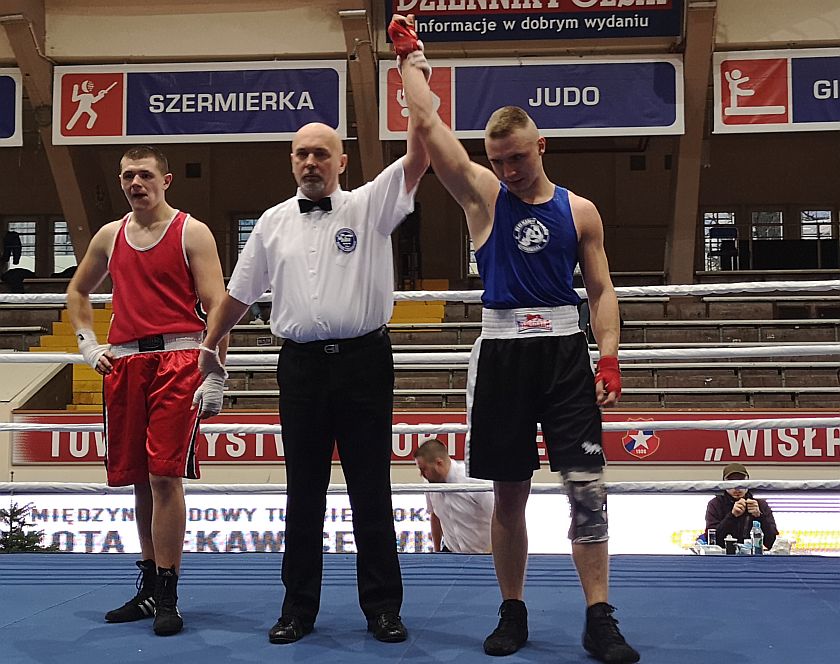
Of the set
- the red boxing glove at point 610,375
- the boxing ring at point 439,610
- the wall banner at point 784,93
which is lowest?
the boxing ring at point 439,610

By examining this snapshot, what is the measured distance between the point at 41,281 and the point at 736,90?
9217 mm

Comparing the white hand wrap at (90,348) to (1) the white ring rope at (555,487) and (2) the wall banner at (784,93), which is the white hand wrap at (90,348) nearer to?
(1) the white ring rope at (555,487)

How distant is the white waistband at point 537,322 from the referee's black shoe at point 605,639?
0.58 m

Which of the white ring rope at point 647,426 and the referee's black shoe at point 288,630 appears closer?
the referee's black shoe at point 288,630

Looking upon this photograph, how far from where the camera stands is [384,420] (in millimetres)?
2250

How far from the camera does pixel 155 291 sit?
2354mm

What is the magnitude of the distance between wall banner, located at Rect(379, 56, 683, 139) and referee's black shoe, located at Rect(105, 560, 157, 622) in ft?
19.6

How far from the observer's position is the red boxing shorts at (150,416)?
2268 millimetres

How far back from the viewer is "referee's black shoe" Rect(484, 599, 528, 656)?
6.48ft

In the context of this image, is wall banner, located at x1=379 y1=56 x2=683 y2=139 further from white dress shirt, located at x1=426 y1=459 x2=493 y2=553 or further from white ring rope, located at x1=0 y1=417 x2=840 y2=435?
white ring rope, located at x1=0 y1=417 x2=840 y2=435

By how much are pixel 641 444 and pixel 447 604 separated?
4771mm

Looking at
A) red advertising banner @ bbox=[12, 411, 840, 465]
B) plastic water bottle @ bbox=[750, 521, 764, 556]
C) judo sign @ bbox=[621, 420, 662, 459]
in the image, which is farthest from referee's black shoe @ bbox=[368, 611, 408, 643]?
judo sign @ bbox=[621, 420, 662, 459]

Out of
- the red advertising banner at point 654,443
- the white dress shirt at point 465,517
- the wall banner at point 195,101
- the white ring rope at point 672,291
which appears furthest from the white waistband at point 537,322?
the wall banner at point 195,101

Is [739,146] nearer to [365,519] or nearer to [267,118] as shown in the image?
[267,118]
